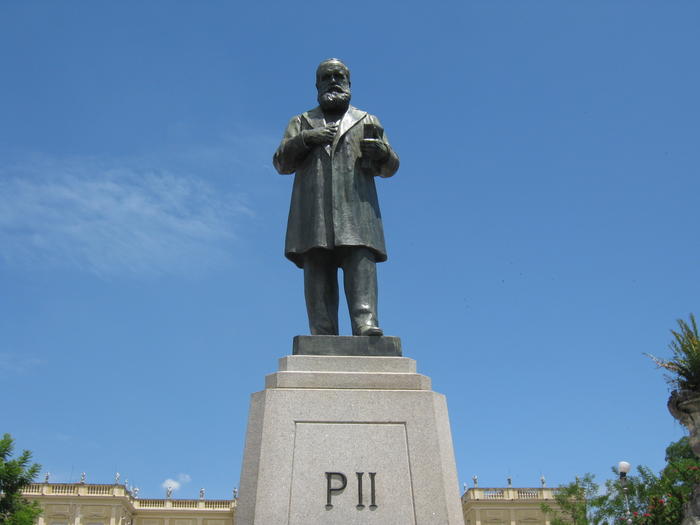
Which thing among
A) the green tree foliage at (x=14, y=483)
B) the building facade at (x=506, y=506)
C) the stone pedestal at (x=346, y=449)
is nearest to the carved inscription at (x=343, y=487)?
the stone pedestal at (x=346, y=449)

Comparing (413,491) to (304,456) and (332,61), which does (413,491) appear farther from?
(332,61)

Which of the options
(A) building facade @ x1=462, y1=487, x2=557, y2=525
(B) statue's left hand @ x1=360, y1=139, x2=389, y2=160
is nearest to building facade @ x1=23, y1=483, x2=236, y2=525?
(A) building facade @ x1=462, y1=487, x2=557, y2=525

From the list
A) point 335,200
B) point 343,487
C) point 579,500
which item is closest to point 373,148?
point 335,200

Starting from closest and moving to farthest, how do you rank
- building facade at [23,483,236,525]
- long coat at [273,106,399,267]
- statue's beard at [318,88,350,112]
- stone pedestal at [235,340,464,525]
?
stone pedestal at [235,340,464,525] < long coat at [273,106,399,267] < statue's beard at [318,88,350,112] < building facade at [23,483,236,525]

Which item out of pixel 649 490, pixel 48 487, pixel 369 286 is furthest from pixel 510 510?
pixel 369 286

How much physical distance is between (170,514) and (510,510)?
88.5ft

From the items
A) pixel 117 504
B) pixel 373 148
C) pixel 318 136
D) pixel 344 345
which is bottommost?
pixel 344 345

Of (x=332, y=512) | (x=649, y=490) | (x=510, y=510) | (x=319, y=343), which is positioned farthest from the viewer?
(x=510, y=510)

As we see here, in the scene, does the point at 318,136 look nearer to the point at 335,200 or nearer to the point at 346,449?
the point at 335,200

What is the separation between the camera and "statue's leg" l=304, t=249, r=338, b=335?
631 centimetres

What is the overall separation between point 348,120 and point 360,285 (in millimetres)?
1586

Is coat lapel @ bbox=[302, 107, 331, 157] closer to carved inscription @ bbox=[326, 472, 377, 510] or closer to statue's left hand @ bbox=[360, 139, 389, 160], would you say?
statue's left hand @ bbox=[360, 139, 389, 160]

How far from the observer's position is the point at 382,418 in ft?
18.0

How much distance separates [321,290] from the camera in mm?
6391
